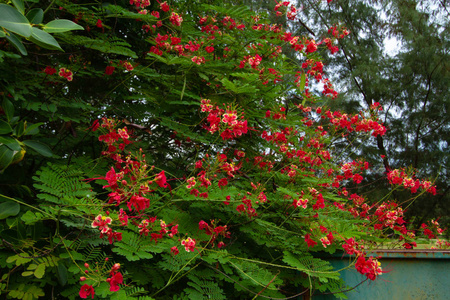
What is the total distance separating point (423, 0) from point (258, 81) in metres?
7.40

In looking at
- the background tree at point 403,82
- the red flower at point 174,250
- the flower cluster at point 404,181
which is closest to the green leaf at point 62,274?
the red flower at point 174,250

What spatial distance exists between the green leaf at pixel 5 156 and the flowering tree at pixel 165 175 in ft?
0.12

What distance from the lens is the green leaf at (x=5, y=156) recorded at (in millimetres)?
1124

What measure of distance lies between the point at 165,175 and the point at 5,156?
107 cm

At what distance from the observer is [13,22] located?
2.47ft

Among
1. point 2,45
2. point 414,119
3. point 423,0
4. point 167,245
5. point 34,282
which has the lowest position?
point 34,282

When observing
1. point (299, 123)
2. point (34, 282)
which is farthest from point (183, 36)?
point (34, 282)

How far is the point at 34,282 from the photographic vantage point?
1526mm

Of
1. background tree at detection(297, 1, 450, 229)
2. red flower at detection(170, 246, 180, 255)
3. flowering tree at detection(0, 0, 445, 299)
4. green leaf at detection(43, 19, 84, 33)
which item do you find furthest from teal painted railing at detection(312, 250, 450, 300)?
background tree at detection(297, 1, 450, 229)

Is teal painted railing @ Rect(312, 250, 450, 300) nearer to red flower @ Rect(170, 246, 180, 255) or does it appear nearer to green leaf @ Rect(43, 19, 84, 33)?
red flower @ Rect(170, 246, 180, 255)

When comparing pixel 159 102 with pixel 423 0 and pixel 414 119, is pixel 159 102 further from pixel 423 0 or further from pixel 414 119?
pixel 423 0

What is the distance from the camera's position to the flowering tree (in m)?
1.45

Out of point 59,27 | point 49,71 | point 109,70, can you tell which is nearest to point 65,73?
point 49,71

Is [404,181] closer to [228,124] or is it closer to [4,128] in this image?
[228,124]
